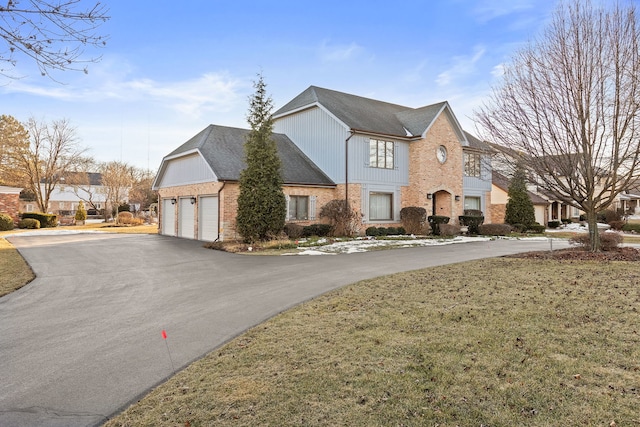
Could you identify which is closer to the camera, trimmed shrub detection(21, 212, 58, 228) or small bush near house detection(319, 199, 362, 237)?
small bush near house detection(319, 199, 362, 237)

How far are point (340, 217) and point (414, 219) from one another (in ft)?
15.3

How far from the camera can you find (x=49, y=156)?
121 feet

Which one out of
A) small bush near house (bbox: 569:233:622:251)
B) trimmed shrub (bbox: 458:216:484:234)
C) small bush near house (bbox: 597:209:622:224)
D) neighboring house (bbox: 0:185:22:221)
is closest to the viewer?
small bush near house (bbox: 569:233:622:251)

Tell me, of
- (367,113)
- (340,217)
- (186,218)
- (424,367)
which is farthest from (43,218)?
(424,367)

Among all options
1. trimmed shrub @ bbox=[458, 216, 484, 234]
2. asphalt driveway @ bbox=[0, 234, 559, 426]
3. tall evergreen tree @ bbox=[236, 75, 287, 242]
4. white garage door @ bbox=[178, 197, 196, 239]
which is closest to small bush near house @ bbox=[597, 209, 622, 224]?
trimmed shrub @ bbox=[458, 216, 484, 234]

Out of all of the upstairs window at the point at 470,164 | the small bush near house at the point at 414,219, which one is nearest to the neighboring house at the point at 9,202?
the small bush near house at the point at 414,219

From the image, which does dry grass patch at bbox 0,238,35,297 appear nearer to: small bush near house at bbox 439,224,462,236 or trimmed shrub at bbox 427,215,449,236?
small bush near house at bbox 439,224,462,236

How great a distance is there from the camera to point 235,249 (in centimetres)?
1486

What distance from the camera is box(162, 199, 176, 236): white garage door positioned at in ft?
74.6

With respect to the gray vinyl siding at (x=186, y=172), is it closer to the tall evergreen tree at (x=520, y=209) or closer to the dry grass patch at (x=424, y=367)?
the dry grass patch at (x=424, y=367)

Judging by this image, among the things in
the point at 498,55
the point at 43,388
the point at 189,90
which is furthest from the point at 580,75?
the point at 189,90

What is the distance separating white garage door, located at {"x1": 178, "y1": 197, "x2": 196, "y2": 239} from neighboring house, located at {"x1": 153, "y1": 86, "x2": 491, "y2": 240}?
57 mm

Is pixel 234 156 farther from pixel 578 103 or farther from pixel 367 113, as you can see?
pixel 578 103

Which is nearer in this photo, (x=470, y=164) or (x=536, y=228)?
(x=536, y=228)
